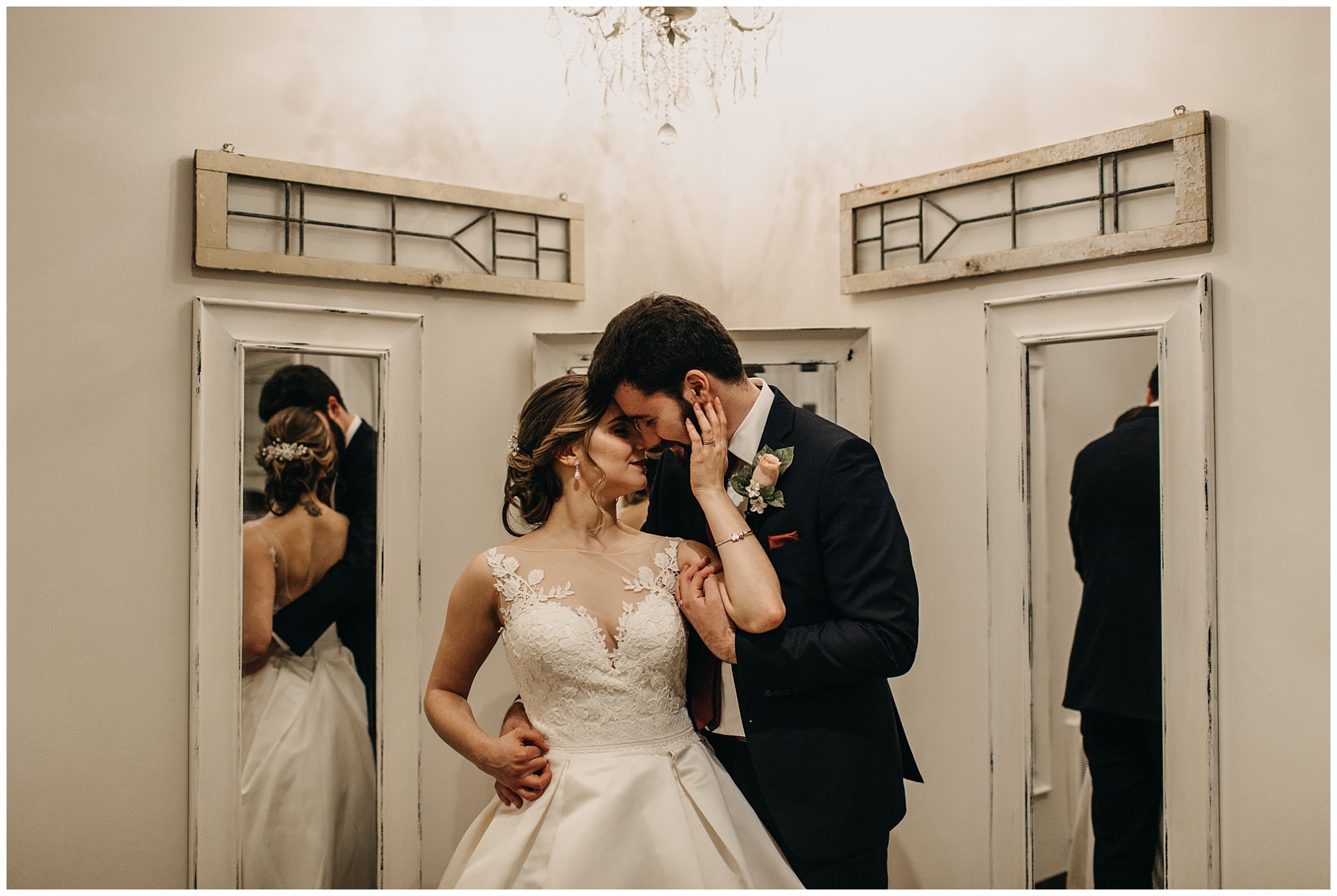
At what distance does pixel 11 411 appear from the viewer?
2.07 m

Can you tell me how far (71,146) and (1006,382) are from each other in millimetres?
2332

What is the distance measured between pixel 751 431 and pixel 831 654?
48 cm

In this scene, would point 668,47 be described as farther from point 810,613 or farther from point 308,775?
point 308,775

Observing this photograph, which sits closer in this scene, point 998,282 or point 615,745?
point 615,745

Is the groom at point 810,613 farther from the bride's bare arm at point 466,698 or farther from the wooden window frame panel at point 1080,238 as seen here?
the wooden window frame panel at point 1080,238

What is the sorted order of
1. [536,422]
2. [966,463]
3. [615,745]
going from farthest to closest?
1. [966,463]
2. [536,422]
3. [615,745]

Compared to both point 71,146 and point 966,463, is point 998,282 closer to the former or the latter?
point 966,463

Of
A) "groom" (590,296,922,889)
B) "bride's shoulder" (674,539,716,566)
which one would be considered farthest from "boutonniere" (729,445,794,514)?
"bride's shoulder" (674,539,716,566)

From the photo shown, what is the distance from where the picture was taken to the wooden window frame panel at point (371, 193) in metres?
2.23

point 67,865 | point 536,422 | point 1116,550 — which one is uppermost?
point 536,422

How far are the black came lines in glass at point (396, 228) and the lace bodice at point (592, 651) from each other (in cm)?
105

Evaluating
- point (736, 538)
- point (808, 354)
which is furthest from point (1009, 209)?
point (736, 538)

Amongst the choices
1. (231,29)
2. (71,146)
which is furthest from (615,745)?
(231,29)

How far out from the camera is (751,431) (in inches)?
75.4
